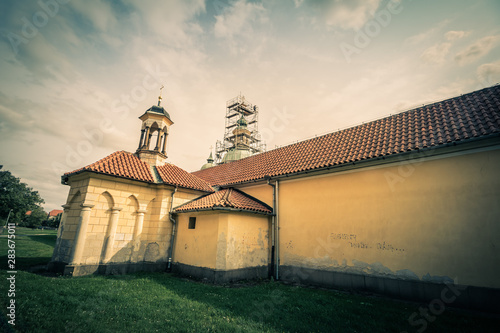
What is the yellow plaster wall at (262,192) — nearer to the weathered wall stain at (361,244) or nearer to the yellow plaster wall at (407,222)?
the yellow plaster wall at (407,222)

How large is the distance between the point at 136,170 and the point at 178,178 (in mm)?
2463

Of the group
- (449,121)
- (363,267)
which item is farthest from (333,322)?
(449,121)

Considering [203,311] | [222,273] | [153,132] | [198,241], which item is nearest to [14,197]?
[153,132]

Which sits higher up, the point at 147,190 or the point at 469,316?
the point at 147,190

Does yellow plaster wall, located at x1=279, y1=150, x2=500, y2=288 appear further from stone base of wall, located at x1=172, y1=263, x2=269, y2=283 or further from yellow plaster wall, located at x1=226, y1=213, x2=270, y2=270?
stone base of wall, located at x1=172, y1=263, x2=269, y2=283

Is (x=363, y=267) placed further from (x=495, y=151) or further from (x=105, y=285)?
(x=105, y=285)

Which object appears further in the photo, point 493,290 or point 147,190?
point 147,190

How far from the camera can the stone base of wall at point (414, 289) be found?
20.5ft

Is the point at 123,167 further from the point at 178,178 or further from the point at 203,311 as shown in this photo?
the point at 203,311

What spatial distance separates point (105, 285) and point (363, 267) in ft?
32.2

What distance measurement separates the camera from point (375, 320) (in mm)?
5555

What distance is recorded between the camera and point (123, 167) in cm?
1223

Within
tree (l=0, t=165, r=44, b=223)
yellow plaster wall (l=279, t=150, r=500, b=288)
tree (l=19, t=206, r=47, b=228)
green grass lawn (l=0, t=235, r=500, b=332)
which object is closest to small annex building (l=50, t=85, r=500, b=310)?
yellow plaster wall (l=279, t=150, r=500, b=288)

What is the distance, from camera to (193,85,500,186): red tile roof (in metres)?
A: 7.81
